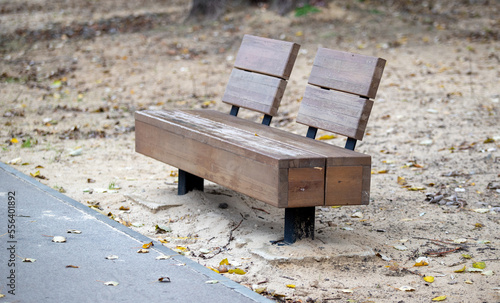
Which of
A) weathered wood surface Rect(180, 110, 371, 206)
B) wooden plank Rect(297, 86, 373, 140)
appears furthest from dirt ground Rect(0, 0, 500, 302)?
wooden plank Rect(297, 86, 373, 140)

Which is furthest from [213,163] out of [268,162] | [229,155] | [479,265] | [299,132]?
[299,132]

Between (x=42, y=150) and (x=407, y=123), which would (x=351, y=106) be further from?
(x=42, y=150)

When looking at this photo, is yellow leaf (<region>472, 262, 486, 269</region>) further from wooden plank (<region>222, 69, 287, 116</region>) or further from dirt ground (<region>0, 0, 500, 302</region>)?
wooden plank (<region>222, 69, 287, 116</region>)

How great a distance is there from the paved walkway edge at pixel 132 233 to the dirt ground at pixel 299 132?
4.2 inches

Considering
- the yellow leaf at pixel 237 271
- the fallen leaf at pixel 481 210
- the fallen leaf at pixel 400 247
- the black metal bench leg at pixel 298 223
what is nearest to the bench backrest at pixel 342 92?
the black metal bench leg at pixel 298 223

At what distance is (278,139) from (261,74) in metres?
0.95

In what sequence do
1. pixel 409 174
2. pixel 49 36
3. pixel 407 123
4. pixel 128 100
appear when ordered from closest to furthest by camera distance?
pixel 409 174 < pixel 407 123 < pixel 128 100 < pixel 49 36

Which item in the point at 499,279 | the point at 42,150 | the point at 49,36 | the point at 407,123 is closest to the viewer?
the point at 499,279

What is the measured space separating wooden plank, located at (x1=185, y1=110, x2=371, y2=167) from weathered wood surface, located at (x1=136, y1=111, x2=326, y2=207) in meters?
0.07

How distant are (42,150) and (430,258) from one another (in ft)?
12.8

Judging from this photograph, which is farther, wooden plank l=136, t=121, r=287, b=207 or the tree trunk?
the tree trunk

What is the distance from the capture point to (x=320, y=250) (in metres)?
3.65

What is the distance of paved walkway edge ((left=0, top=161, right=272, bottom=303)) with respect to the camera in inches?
124

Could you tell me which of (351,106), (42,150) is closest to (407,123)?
(351,106)
